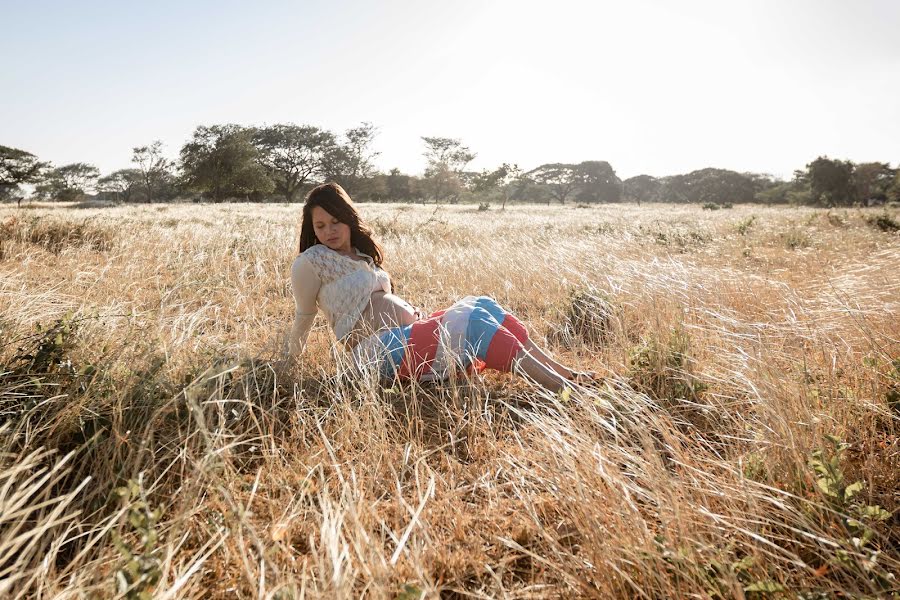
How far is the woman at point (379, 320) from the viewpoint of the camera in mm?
2188

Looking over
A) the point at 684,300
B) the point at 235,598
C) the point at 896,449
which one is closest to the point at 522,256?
the point at 684,300

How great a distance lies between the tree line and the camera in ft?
97.6

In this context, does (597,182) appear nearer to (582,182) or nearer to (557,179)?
(582,182)

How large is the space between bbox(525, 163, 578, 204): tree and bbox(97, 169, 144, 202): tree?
186ft

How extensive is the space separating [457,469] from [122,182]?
7654cm

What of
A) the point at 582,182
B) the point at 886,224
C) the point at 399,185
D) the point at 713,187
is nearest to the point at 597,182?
the point at 582,182

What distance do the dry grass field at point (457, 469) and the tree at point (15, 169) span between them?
54.0 meters

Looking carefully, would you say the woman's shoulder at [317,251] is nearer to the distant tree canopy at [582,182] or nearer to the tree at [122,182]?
the distant tree canopy at [582,182]

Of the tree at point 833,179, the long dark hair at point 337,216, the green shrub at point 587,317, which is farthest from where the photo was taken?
the tree at point 833,179

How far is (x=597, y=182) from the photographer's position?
6384 centimetres

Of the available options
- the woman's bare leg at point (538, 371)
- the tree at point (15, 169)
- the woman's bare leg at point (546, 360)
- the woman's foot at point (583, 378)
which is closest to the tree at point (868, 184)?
the woman's foot at point (583, 378)

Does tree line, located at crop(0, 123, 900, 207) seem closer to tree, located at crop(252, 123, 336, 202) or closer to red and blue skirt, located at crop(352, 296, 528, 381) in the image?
tree, located at crop(252, 123, 336, 202)

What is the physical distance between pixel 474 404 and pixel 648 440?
91 centimetres

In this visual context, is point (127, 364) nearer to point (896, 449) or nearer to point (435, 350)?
point (435, 350)
